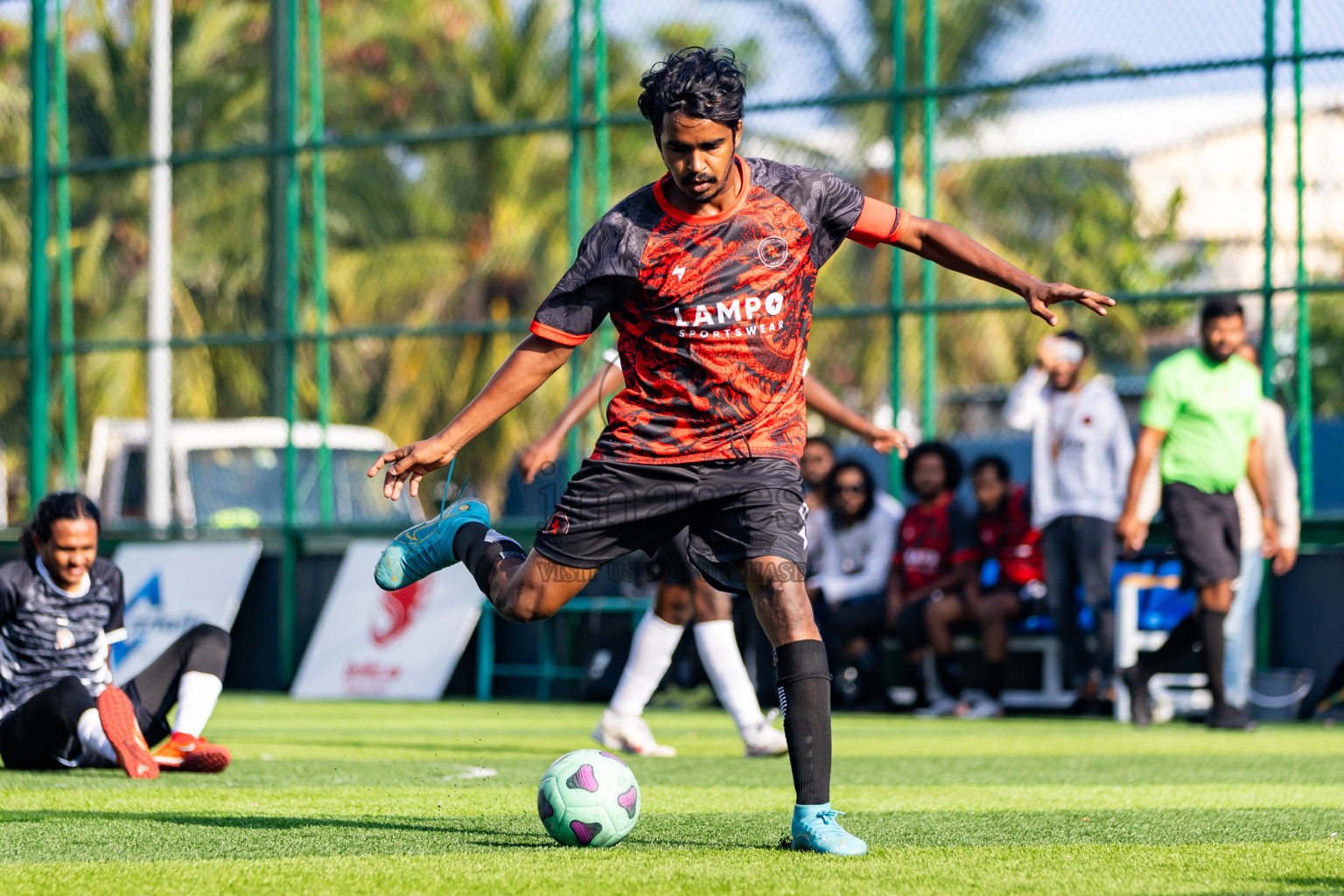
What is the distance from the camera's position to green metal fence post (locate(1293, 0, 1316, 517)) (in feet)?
34.4

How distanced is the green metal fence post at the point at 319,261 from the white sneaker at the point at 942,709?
5.03 metres

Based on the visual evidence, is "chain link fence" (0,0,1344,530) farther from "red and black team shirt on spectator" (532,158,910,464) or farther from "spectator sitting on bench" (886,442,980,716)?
"red and black team shirt on spectator" (532,158,910,464)

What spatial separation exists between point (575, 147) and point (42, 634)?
6.80m

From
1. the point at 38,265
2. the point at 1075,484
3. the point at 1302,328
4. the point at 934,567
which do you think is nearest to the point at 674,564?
the point at 1075,484

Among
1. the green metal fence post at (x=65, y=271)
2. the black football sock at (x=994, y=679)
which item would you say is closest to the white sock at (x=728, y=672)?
the black football sock at (x=994, y=679)

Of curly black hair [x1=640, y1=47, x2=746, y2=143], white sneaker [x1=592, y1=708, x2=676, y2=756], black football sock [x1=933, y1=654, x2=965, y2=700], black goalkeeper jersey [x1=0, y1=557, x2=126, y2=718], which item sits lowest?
black football sock [x1=933, y1=654, x2=965, y2=700]

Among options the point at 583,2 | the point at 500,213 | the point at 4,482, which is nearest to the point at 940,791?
the point at 583,2

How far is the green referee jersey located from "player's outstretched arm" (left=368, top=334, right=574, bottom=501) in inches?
204

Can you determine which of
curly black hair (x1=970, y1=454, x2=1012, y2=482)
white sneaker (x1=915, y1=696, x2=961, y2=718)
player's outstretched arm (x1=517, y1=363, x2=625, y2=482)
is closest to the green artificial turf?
player's outstretched arm (x1=517, y1=363, x2=625, y2=482)

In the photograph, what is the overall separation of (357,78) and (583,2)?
12174mm

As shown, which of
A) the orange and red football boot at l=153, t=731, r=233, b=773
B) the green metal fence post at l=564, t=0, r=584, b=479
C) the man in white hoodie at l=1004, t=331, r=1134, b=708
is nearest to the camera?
the orange and red football boot at l=153, t=731, r=233, b=773

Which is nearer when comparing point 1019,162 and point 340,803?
point 340,803

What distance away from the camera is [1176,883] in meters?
3.99

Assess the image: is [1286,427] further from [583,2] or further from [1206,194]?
[583,2]
